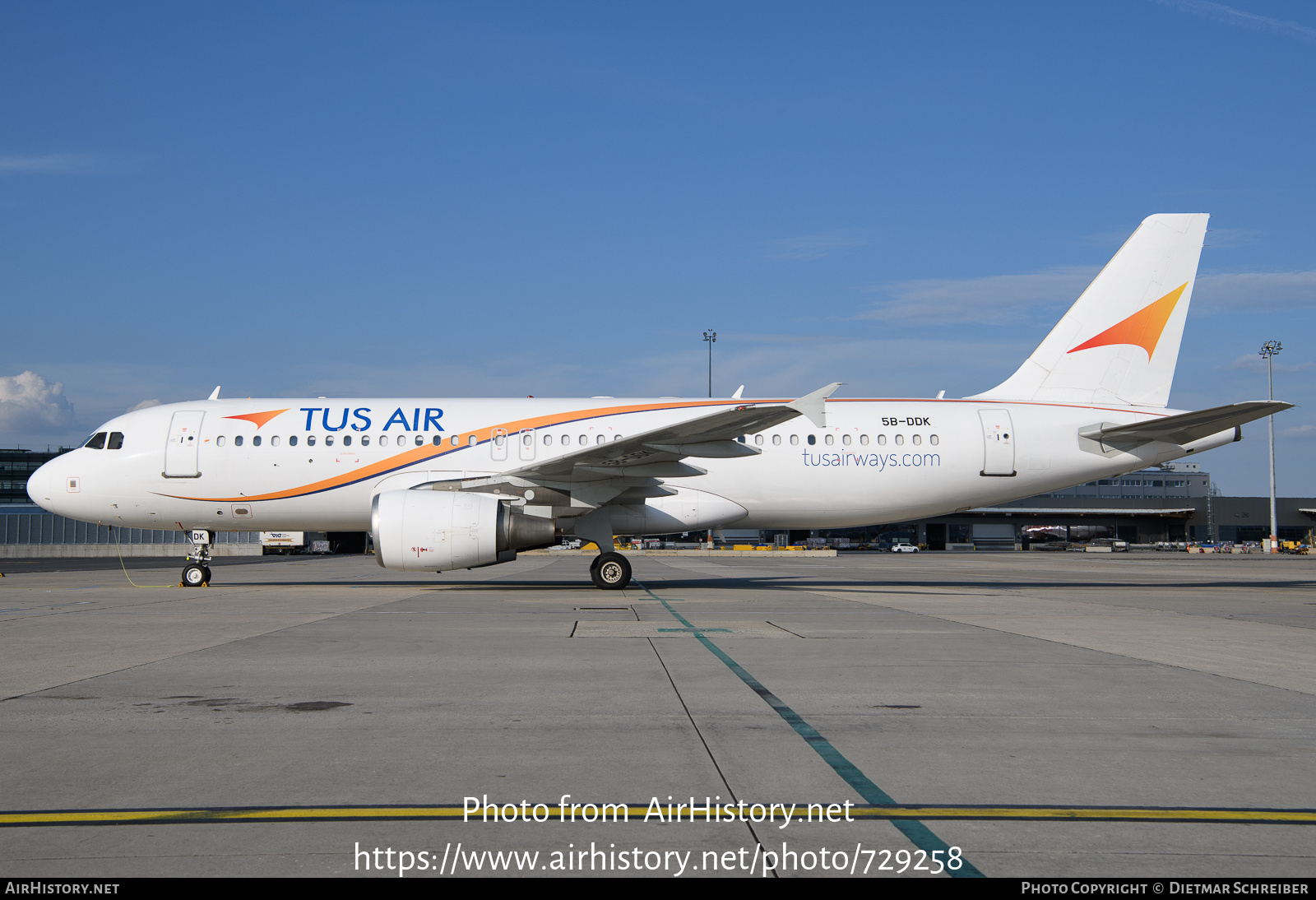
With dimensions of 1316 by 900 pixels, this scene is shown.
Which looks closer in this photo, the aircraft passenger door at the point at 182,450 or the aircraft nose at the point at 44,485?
the aircraft passenger door at the point at 182,450

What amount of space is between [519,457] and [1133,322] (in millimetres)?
13214

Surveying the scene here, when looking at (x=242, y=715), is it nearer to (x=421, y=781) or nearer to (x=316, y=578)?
(x=421, y=781)

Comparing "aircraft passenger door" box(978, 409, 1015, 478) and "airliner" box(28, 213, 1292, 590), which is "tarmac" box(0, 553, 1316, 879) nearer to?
"airliner" box(28, 213, 1292, 590)

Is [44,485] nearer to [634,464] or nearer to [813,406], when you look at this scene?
[634,464]

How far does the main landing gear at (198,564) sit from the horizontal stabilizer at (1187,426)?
59.9 ft

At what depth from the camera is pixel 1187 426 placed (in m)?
17.7

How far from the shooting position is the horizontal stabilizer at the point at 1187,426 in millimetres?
16344

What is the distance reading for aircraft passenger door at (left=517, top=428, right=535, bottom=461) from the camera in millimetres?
18172

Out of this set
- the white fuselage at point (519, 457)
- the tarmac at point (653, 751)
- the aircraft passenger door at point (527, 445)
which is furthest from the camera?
the aircraft passenger door at point (527, 445)

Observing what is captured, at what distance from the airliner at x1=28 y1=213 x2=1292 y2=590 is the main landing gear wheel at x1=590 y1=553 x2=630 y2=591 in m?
0.03

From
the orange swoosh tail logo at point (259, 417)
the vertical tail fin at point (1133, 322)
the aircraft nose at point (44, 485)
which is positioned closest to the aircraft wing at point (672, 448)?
the orange swoosh tail logo at point (259, 417)

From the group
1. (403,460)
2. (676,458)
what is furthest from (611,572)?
(403,460)

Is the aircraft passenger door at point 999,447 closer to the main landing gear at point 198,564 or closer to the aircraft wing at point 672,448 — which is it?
the aircraft wing at point 672,448
